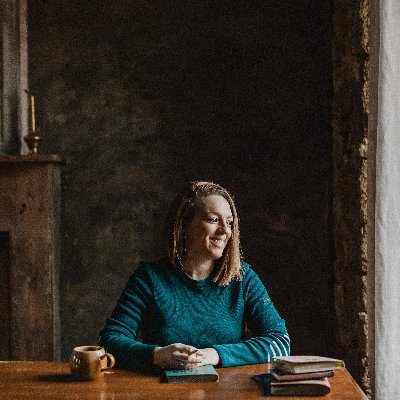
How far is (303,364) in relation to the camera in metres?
1.73

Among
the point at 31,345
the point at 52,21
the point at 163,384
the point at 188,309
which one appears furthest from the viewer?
the point at 52,21

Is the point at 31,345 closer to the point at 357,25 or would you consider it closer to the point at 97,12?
the point at 97,12

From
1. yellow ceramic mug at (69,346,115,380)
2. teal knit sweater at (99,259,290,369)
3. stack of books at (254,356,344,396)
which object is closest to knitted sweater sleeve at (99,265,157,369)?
teal knit sweater at (99,259,290,369)

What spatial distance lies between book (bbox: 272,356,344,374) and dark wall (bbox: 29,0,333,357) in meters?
1.88

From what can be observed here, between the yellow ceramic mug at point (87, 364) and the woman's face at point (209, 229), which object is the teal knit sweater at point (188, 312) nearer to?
the woman's face at point (209, 229)

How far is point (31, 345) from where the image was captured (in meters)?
3.49

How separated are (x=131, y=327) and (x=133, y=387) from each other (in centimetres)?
45

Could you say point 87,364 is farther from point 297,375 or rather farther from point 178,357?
point 297,375

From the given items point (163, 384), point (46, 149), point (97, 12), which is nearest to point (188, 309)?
point (163, 384)

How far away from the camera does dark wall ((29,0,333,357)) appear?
143 inches

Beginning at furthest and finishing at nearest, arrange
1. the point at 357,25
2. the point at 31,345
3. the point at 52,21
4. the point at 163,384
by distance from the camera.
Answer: the point at 52,21 < the point at 31,345 < the point at 357,25 < the point at 163,384

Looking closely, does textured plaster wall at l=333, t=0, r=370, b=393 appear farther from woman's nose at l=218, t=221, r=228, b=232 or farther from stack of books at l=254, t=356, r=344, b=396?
stack of books at l=254, t=356, r=344, b=396

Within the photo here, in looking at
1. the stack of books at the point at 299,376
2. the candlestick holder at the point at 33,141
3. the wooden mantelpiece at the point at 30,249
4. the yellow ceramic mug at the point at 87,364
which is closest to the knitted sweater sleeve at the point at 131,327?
the yellow ceramic mug at the point at 87,364

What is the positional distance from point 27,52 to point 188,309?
7.09ft
